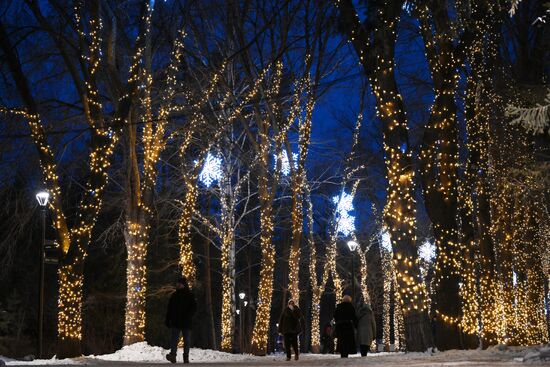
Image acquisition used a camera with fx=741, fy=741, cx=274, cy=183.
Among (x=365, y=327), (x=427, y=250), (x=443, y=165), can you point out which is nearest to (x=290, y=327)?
(x=365, y=327)

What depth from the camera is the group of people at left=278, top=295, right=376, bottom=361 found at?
17438 millimetres

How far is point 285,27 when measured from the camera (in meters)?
26.1

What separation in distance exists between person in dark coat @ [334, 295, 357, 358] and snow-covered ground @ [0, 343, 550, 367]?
1.27 feet

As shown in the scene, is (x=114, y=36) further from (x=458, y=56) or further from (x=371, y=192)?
(x=371, y=192)

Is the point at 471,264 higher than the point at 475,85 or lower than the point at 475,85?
lower

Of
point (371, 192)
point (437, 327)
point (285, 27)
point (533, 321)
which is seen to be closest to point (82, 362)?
point (437, 327)

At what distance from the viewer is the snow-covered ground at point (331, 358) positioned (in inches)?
395

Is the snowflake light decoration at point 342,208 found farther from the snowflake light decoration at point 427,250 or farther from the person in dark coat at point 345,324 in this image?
the person in dark coat at point 345,324

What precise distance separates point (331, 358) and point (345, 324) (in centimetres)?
86

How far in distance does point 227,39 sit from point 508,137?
10645mm

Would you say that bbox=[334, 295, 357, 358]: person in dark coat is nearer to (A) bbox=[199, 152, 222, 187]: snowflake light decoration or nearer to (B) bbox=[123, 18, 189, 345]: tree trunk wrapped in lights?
(B) bbox=[123, 18, 189, 345]: tree trunk wrapped in lights

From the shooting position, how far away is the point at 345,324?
1767 cm

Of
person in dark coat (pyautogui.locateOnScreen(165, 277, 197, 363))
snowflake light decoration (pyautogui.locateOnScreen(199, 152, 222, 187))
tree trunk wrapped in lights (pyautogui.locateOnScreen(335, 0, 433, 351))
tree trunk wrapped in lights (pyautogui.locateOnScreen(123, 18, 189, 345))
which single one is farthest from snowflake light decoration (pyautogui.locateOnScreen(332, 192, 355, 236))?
person in dark coat (pyautogui.locateOnScreen(165, 277, 197, 363))

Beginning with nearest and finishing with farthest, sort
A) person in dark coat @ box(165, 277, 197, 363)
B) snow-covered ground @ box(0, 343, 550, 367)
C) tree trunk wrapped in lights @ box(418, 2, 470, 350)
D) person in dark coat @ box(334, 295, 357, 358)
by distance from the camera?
snow-covered ground @ box(0, 343, 550, 367) < person in dark coat @ box(165, 277, 197, 363) < tree trunk wrapped in lights @ box(418, 2, 470, 350) < person in dark coat @ box(334, 295, 357, 358)
